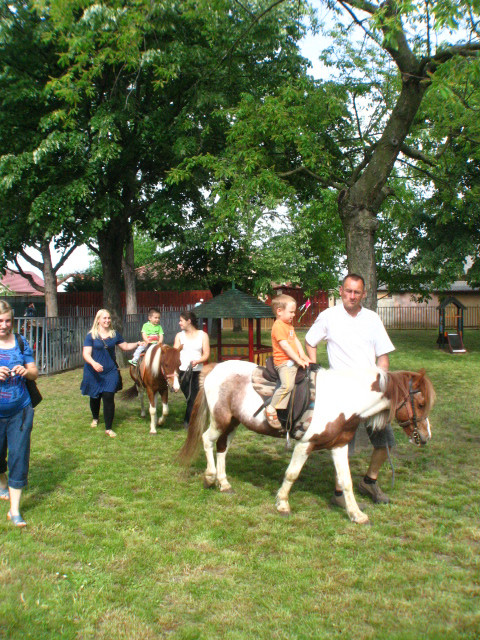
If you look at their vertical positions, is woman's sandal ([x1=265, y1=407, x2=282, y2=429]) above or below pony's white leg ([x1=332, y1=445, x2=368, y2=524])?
above

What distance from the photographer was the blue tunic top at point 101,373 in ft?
25.9

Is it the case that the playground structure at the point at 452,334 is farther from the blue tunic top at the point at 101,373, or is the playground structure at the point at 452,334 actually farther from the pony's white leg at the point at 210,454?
the pony's white leg at the point at 210,454

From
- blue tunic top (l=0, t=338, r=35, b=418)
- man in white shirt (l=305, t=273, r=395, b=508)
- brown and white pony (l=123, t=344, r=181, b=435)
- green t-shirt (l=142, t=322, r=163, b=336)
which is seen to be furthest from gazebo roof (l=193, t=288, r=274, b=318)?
blue tunic top (l=0, t=338, r=35, b=418)

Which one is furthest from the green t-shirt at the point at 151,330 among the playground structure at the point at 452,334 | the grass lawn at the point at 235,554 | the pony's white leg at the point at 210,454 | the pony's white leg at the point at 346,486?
the playground structure at the point at 452,334

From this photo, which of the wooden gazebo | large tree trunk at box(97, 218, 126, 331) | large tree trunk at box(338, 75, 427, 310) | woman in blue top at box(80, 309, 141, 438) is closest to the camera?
large tree trunk at box(338, 75, 427, 310)

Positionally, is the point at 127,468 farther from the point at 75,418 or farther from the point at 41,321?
the point at 41,321

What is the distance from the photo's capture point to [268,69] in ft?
48.3

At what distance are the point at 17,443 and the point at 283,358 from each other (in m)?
2.40

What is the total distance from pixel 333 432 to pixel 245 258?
22.9 m

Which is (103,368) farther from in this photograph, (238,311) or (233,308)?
(233,308)

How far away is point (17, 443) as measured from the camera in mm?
4617

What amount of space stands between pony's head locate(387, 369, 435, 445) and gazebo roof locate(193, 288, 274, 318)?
7.51m

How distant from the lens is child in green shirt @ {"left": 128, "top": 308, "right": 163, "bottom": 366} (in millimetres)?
9297

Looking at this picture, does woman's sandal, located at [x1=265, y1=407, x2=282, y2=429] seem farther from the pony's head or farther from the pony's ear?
the pony's ear
